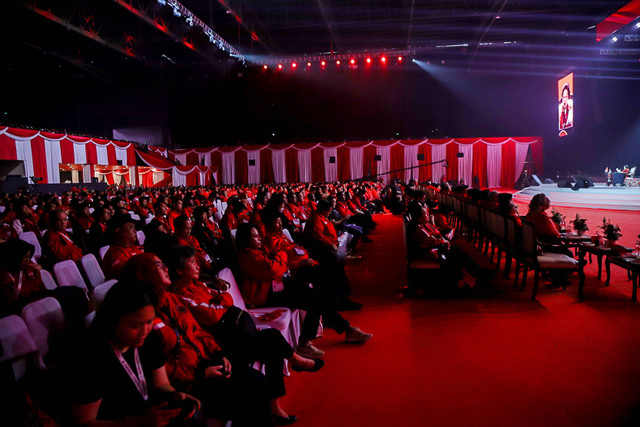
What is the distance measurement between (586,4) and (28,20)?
20.8 meters

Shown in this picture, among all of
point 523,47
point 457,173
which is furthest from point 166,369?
point 523,47

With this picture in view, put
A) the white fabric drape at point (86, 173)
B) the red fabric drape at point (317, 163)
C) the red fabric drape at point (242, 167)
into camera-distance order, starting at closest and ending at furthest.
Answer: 1. the white fabric drape at point (86, 173)
2. the red fabric drape at point (317, 163)
3. the red fabric drape at point (242, 167)

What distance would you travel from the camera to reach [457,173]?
2109cm

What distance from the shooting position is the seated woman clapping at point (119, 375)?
1.28 metres

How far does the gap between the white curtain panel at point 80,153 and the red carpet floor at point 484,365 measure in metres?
17.4

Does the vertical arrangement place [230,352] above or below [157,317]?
below

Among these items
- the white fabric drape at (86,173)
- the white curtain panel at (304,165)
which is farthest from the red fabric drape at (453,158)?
the white fabric drape at (86,173)

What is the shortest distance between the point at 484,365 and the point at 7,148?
17041mm

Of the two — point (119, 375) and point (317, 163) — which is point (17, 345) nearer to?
point (119, 375)

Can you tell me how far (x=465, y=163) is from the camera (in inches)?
829

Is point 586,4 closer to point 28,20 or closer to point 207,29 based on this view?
point 207,29

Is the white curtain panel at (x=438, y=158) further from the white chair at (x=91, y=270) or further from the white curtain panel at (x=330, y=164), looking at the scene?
the white chair at (x=91, y=270)

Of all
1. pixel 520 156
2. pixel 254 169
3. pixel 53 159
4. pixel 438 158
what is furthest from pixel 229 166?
pixel 520 156

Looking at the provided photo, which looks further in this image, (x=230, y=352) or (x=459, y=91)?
(x=459, y=91)
